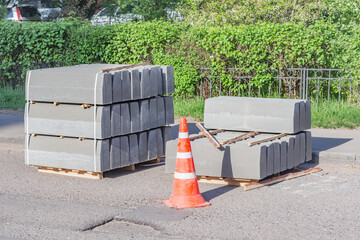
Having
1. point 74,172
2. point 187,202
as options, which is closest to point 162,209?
point 187,202

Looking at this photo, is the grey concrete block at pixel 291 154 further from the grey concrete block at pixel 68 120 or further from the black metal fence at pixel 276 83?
the black metal fence at pixel 276 83

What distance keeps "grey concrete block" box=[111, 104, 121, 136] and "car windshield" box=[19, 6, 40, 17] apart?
1061 inches

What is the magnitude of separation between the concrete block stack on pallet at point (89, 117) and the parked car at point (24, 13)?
82.3ft

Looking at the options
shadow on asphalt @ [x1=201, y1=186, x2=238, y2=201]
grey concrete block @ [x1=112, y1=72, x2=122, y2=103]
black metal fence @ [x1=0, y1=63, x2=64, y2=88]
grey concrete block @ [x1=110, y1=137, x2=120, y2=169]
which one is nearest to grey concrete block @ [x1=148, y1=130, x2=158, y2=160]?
grey concrete block @ [x1=110, y1=137, x2=120, y2=169]

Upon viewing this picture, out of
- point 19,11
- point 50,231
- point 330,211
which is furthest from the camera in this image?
point 19,11

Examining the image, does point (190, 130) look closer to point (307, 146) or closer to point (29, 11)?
point (307, 146)

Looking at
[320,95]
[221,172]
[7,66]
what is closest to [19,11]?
[7,66]

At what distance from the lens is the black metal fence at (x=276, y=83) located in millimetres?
12547

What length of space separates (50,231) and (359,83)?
8130 millimetres

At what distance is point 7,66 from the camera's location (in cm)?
1465

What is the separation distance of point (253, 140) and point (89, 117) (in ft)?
6.78

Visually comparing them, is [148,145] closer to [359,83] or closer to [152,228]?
[152,228]

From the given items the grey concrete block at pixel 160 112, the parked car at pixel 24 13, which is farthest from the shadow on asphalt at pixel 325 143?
the parked car at pixel 24 13

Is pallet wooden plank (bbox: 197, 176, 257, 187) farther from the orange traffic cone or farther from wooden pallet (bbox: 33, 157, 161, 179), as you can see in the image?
wooden pallet (bbox: 33, 157, 161, 179)
